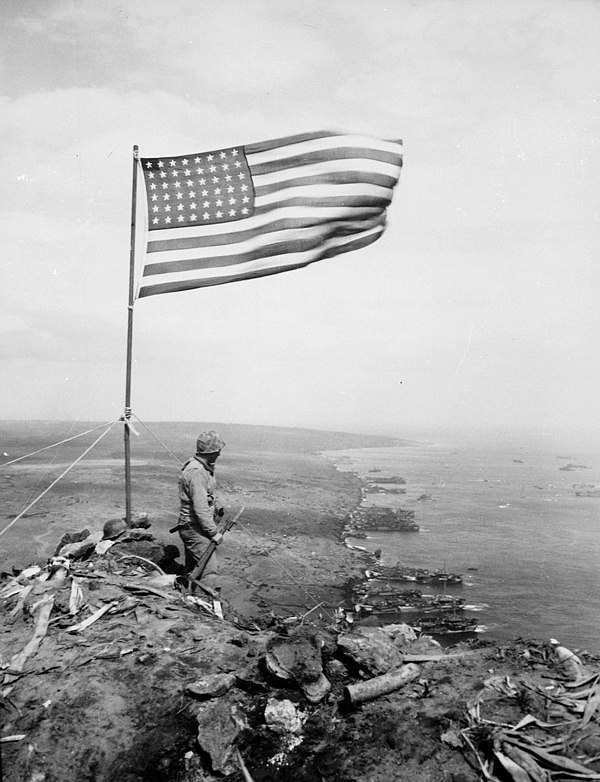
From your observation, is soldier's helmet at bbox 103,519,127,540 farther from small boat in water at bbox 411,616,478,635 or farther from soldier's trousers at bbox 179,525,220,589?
small boat in water at bbox 411,616,478,635

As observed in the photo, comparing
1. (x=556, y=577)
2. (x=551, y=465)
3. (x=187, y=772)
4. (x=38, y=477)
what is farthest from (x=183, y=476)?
(x=551, y=465)

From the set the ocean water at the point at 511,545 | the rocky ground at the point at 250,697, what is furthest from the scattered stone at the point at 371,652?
the ocean water at the point at 511,545

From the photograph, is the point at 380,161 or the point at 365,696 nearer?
the point at 365,696

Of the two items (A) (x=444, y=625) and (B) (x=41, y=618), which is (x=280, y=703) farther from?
(A) (x=444, y=625)

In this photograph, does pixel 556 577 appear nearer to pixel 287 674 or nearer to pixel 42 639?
pixel 287 674

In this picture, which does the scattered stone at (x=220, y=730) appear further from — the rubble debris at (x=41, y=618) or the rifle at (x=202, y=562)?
the rifle at (x=202, y=562)
